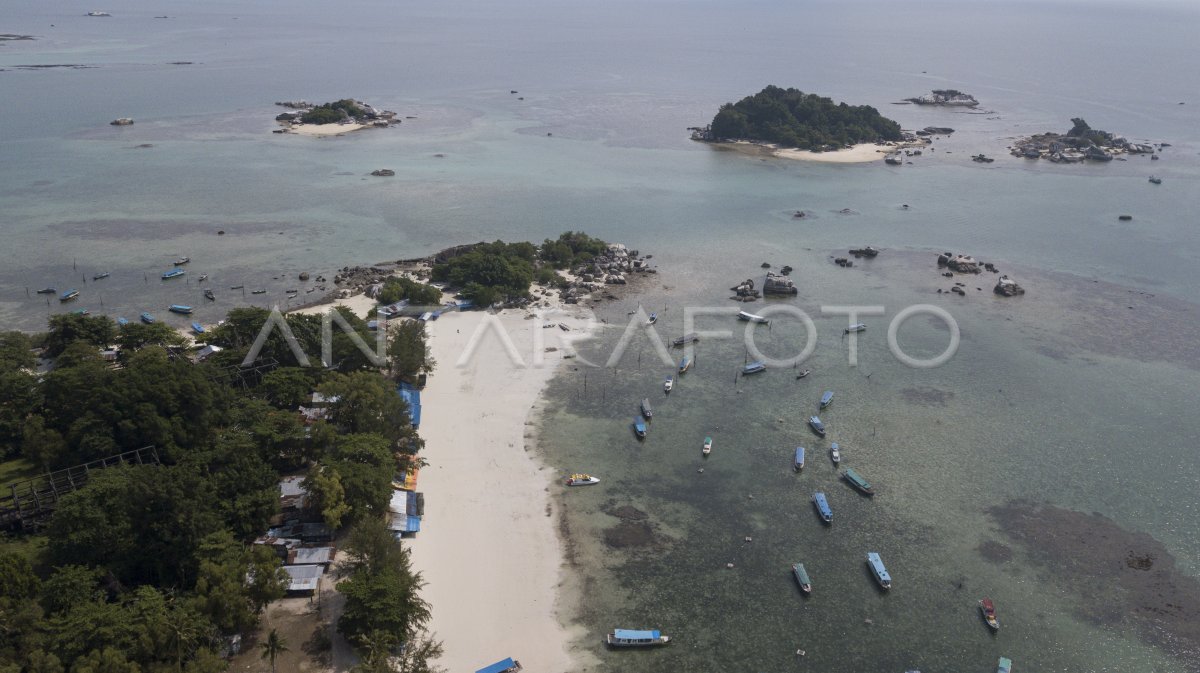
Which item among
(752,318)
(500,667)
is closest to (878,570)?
(500,667)

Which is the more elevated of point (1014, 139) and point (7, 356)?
point (1014, 139)

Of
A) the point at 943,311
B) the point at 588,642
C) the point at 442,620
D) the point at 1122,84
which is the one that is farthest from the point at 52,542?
the point at 1122,84

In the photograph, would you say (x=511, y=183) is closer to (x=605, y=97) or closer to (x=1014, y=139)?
(x=605, y=97)

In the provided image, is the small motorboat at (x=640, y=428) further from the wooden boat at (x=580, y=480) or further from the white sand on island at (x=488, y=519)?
the white sand on island at (x=488, y=519)

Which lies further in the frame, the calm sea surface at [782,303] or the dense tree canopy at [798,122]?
the dense tree canopy at [798,122]

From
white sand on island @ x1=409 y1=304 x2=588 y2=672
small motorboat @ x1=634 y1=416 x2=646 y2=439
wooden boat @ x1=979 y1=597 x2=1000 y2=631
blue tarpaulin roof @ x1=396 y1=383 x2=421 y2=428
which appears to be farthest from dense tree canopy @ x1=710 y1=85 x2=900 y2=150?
wooden boat @ x1=979 y1=597 x2=1000 y2=631

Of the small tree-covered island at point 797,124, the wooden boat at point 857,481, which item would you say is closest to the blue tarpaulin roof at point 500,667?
the wooden boat at point 857,481
